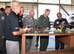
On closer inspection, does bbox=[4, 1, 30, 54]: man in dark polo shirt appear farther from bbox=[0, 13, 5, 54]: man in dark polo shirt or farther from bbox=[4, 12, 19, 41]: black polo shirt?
bbox=[0, 13, 5, 54]: man in dark polo shirt

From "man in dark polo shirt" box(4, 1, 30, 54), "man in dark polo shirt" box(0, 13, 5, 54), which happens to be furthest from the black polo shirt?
"man in dark polo shirt" box(0, 13, 5, 54)

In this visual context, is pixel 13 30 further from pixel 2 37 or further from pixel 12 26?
pixel 2 37

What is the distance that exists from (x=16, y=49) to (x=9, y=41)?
192 mm

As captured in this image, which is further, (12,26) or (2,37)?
(2,37)

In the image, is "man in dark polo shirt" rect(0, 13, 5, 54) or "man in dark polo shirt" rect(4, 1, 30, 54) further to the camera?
"man in dark polo shirt" rect(0, 13, 5, 54)

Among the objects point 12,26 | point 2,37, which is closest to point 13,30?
point 12,26

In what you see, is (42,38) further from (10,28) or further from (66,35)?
(10,28)

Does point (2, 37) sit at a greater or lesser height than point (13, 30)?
lesser

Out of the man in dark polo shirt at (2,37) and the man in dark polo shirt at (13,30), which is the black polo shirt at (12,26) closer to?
the man in dark polo shirt at (13,30)

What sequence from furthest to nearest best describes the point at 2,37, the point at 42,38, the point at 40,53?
the point at 42,38 < the point at 2,37 < the point at 40,53

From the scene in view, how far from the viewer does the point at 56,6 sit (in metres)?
10.0

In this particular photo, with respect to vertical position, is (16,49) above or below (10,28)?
below

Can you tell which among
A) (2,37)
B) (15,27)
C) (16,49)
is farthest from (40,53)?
(2,37)

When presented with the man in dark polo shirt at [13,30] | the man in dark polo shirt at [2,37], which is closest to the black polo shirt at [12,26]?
the man in dark polo shirt at [13,30]
